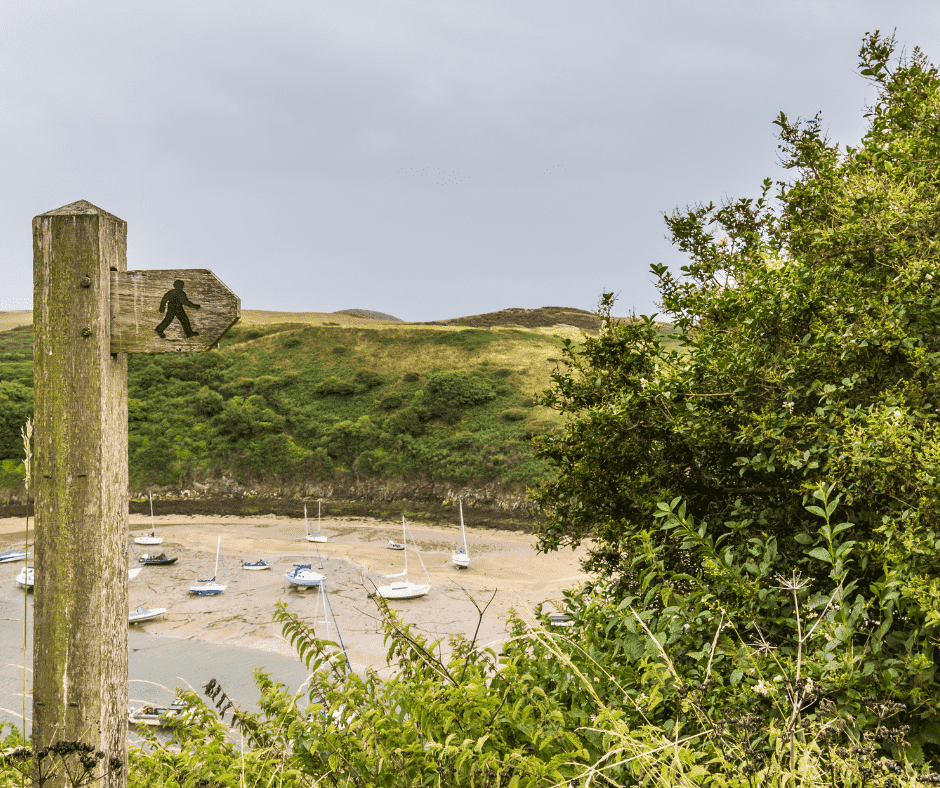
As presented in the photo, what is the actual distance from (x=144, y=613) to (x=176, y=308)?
82.5 ft

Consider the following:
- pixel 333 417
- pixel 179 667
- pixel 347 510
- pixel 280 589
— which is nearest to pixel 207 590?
pixel 280 589

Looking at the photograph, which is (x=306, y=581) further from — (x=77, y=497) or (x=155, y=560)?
(x=77, y=497)

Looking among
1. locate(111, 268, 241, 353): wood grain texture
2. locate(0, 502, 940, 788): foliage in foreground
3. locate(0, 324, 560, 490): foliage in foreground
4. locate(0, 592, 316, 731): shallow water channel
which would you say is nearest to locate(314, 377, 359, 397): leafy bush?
locate(0, 324, 560, 490): foliage in foreground

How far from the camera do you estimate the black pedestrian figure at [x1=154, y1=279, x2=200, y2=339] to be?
7.26ft

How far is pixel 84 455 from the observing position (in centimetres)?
207

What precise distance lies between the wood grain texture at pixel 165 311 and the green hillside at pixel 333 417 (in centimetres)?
4033

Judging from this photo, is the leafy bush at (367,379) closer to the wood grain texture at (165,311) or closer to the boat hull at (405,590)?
the boat hull at (405,590)

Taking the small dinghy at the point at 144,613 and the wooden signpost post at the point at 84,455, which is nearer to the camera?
the wooden signpost post at the point at 84,455

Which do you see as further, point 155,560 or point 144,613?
point 155,560

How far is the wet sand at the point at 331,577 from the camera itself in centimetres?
2172

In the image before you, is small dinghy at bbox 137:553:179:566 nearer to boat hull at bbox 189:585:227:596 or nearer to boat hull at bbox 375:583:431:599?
boat hull at bbox 189:585:227:596

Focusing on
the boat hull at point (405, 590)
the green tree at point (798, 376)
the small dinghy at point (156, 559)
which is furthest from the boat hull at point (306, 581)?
the green tree at point (798, 376)

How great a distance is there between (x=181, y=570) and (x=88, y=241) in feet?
107

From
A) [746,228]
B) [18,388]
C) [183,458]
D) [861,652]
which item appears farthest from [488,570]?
[18,388]
